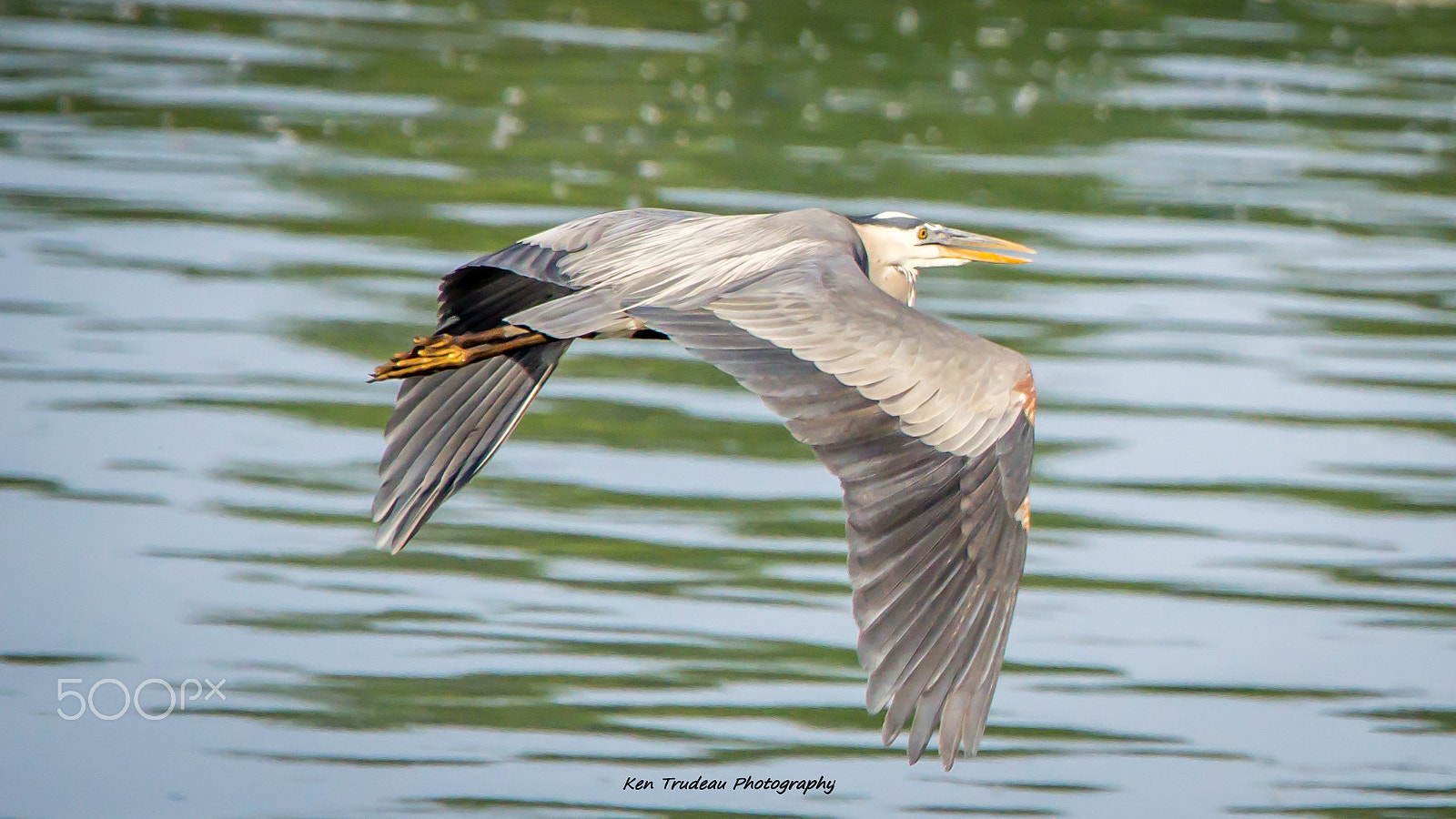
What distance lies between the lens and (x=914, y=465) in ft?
17.5

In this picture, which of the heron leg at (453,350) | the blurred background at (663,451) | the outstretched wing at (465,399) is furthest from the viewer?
the blurred background at (663,451)

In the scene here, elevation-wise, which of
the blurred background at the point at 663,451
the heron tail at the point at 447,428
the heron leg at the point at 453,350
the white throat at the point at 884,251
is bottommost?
the blurred background at the point at 663,451

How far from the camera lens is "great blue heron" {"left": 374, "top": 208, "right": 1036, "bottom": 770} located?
5.17m

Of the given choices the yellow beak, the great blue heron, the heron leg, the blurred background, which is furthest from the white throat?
the blurred background

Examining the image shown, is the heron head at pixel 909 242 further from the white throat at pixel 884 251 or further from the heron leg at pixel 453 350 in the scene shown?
the heron leg at pixel 453 350

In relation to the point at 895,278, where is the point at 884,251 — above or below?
above

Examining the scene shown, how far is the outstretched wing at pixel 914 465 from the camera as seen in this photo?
5133 mm

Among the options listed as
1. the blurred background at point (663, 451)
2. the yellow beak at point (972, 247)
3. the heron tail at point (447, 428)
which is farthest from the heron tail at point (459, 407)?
the yellow beak at point (972, 247)

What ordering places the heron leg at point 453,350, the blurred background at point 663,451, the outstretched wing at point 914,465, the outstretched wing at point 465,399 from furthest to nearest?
the blurred background at point 663,451 → the outstretched wing at point 465,399 → the heron leg at point 453,350 → the outstretched wing at point 914,465

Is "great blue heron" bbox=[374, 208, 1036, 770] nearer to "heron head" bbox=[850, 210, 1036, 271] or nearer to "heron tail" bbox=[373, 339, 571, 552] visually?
"heron tail" bbox=[373, 339, 571, 552]

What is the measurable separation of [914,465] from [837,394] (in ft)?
0.89

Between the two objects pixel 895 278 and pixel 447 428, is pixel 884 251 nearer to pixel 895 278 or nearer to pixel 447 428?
pixel 895 278

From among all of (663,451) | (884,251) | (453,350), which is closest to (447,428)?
(453,350)

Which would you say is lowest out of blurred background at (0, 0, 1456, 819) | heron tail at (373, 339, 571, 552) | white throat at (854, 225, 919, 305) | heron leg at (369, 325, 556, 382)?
blurred background at (0, 0, 1456, 819)
